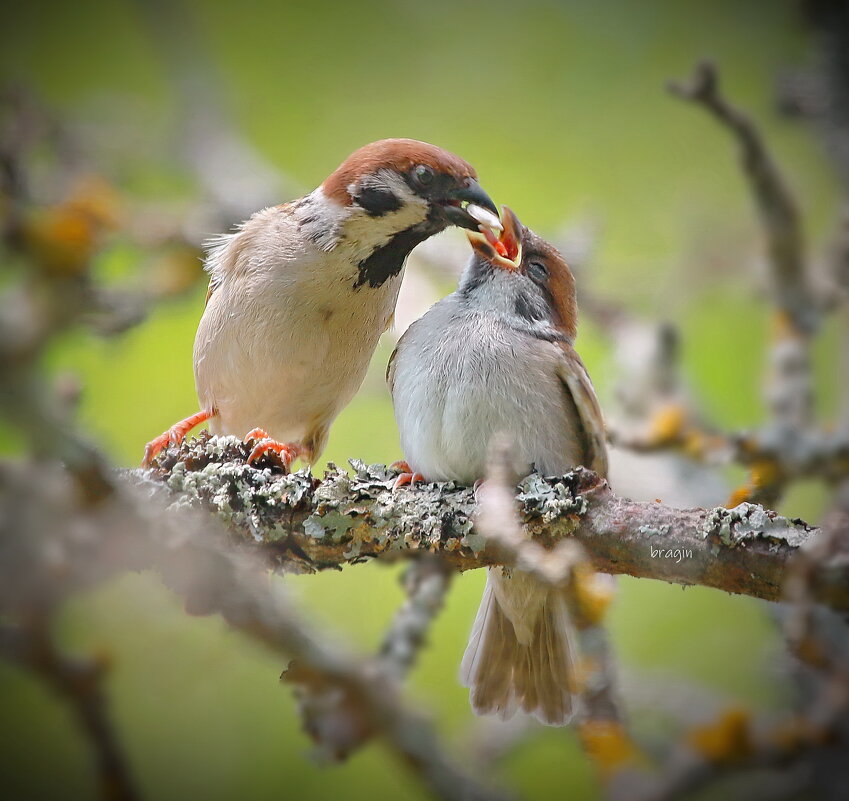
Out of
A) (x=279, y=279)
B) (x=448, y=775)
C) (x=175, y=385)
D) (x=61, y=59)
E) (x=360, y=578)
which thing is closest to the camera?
(x=448, y=775)

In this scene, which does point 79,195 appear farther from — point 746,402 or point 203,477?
point 746,402

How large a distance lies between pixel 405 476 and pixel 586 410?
62 cm

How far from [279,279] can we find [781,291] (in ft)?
6.86

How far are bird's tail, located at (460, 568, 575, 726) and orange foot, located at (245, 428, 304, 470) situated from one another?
30.9 inches

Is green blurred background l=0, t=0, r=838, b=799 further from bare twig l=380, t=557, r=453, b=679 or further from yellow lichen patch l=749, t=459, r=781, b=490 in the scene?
yellow lichen patch l=749, t=459, r=781, b=490

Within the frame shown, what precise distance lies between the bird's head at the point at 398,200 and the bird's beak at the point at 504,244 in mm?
58

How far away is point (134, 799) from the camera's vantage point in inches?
61.2

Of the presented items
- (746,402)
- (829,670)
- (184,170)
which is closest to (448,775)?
(829,670)

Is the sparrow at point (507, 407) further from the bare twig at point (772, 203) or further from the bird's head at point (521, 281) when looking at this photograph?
the bare twig at point (772, 203)

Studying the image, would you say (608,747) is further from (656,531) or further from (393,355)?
(393,355)

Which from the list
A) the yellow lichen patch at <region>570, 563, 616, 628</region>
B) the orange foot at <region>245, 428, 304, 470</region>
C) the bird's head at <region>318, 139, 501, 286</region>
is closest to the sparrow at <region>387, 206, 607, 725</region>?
the bird's head at <region>318, 139, 501, 286</region>

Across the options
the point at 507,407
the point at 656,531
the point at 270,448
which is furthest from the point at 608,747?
the point at 270,448

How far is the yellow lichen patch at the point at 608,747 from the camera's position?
173 centimetres

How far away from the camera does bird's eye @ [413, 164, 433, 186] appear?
2.98m
